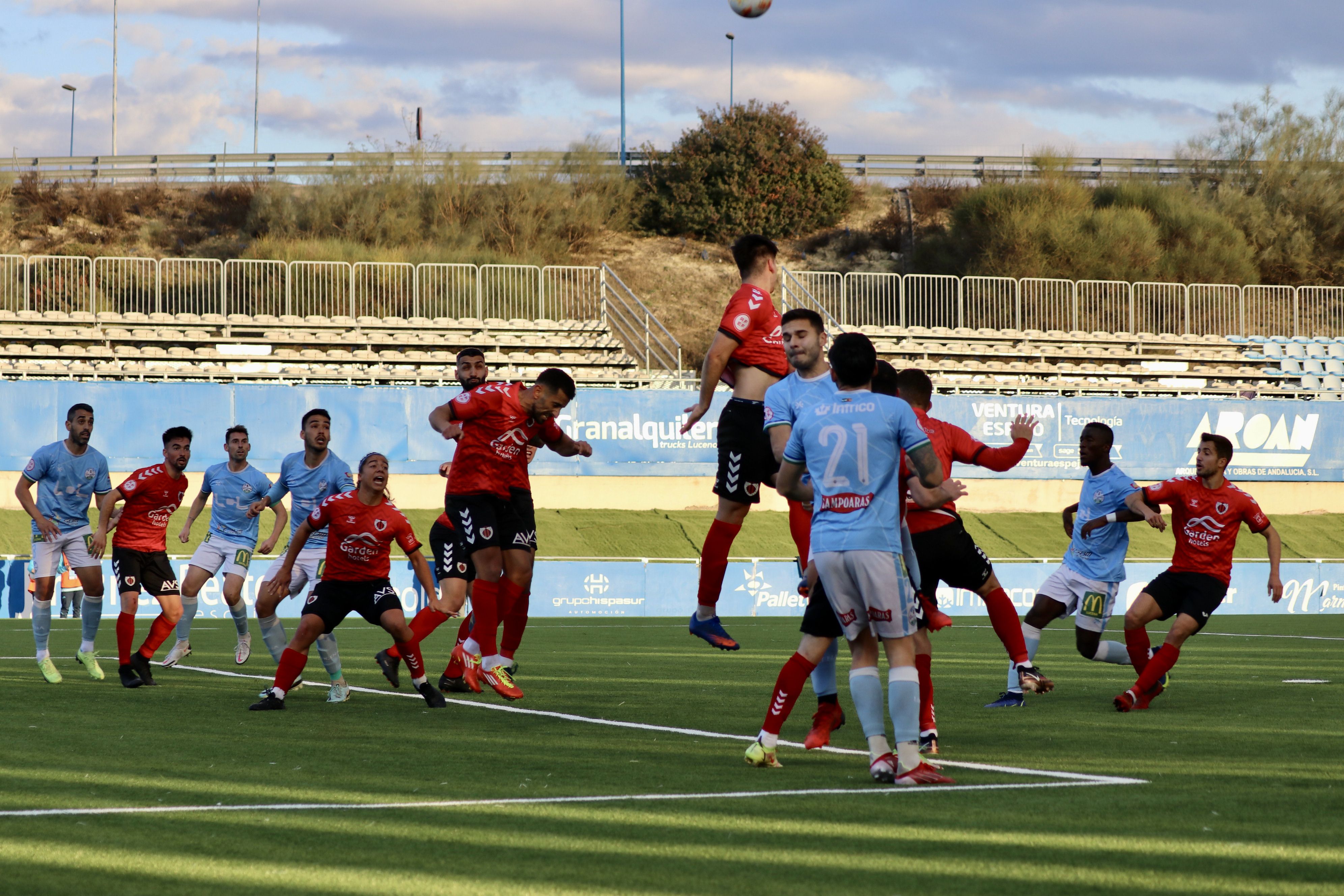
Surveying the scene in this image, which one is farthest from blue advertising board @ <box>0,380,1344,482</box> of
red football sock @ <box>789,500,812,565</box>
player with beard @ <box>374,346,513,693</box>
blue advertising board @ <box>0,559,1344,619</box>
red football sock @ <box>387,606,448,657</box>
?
red football sock @ <box>789,500,812,565</box>

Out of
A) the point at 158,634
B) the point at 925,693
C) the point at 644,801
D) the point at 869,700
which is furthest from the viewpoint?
the point at 158,634

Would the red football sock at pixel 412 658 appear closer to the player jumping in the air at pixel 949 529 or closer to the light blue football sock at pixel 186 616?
the player jumping in the air at pixel 949 529

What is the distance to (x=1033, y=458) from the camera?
3023 cm

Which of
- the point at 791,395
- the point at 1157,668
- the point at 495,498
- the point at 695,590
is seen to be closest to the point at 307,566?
the point at 495,498

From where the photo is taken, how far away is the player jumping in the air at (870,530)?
5.86 metres

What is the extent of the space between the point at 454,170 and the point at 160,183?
1126cm

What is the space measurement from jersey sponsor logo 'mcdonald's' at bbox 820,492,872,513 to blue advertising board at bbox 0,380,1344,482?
68.8 feet

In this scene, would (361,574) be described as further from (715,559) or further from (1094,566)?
(1094,566)

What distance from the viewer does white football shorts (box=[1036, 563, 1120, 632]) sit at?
10422 millimetres

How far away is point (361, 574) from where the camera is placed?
364 inches

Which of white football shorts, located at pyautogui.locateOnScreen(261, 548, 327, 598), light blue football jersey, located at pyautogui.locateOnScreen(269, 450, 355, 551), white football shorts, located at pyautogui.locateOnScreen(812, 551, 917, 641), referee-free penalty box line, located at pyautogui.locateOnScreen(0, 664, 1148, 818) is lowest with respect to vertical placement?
referee-free penalty box line, located at pyautogui.locateOnScreen(0, 664, 1148, 818)

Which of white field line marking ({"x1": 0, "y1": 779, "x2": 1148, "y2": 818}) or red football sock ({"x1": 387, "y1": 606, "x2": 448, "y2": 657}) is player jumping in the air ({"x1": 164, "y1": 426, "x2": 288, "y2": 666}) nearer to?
red football sock ({"x1": 387, "y1": 606, "x2": 448, "y2": 657})

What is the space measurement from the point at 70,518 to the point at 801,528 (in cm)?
653

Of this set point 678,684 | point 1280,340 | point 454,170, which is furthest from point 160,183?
point 678,684
